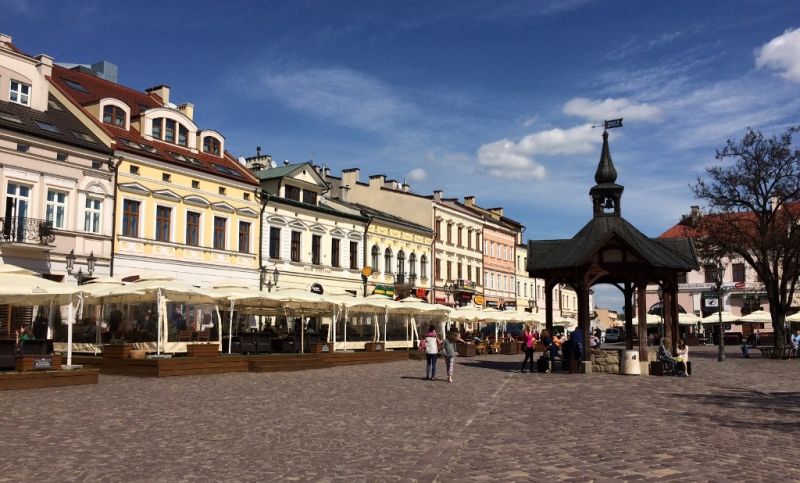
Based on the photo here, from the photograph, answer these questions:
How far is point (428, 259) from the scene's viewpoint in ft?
184

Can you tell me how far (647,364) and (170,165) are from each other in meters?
23.0

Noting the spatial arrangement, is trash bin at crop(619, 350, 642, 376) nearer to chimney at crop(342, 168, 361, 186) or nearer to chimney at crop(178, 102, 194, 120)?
chimney at crop(178, 102, 194, 120)

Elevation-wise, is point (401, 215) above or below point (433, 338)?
above

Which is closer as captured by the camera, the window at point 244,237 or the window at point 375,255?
the window at point 244,237

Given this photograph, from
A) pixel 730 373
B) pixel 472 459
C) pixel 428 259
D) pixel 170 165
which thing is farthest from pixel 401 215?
pixel 472 459

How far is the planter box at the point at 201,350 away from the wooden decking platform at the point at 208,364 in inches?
6.6

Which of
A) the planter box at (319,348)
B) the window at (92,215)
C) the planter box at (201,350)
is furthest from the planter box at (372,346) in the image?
the window at (92,215)

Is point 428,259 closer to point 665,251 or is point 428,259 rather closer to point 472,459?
point 665,251

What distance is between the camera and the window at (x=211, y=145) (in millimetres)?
39781

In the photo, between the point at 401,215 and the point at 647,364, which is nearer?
the point at 647,364

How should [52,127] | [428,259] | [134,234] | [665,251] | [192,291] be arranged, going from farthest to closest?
1. [428,259]
2. [134,234]
3. [52,127]
4. [665,251]
5. [192,291]

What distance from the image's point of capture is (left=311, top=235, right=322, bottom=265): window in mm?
44031

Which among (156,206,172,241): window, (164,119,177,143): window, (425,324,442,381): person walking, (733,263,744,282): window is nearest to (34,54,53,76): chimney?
(164,119,177,143): window

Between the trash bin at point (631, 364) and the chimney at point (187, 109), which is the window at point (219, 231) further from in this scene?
the trash bin at point (631, 364)
